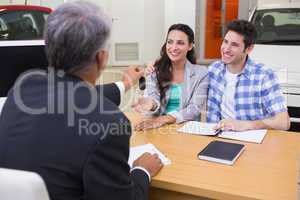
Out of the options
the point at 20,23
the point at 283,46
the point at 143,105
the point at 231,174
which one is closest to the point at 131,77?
the point at 143,105

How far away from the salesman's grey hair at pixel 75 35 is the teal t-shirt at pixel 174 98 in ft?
4.41

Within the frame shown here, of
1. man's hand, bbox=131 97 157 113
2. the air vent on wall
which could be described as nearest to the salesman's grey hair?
man's hand, bbox=131 97 157 113

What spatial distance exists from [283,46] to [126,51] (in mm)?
2459

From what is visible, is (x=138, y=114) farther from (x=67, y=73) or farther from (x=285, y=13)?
(x=285, y=13)

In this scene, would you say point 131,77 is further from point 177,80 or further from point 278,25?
point 278,25

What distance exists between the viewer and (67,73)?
107cm

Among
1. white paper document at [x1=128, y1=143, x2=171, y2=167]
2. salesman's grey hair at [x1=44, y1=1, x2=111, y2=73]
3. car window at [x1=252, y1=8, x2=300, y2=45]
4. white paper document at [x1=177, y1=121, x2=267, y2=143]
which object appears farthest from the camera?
car window at [x1=252, y1=8, x2=300, y2=45]

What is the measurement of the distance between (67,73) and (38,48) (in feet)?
2.67

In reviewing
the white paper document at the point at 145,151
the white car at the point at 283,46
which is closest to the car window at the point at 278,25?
the white car at the point at 283,46

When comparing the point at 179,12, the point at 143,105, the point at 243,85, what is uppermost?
the point at 179,12

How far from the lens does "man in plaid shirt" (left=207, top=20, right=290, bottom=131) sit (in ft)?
7.09

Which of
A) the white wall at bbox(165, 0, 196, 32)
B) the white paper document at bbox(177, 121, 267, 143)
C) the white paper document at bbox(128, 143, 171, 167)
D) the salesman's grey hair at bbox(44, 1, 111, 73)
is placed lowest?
the white paper document at bbox(128, 143, 171, 167)

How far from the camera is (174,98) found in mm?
2389

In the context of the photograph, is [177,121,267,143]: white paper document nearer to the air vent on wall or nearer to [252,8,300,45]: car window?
[252,8,300,45]: car window
